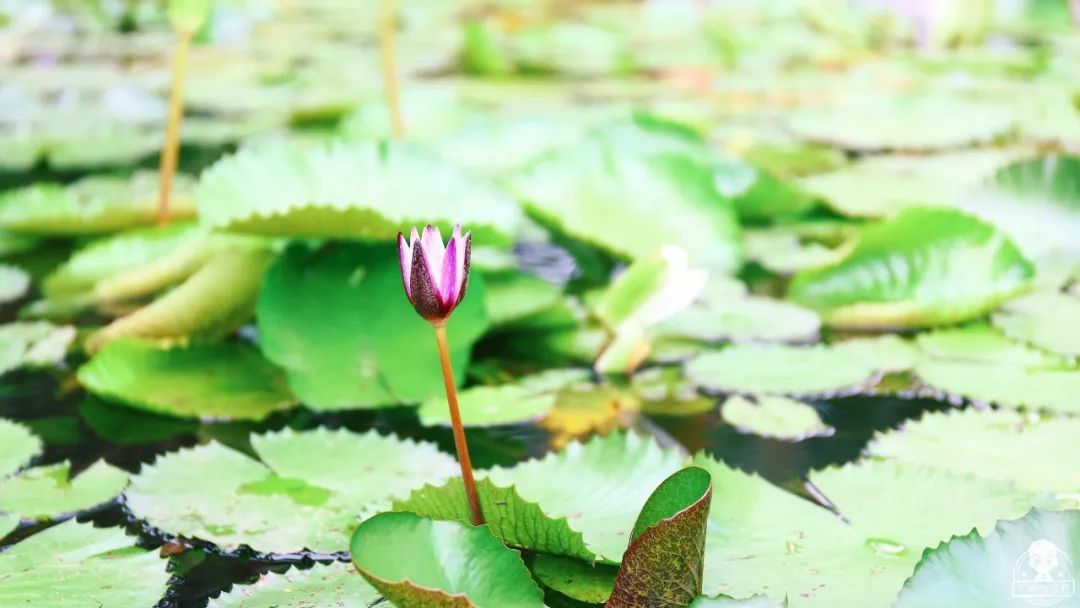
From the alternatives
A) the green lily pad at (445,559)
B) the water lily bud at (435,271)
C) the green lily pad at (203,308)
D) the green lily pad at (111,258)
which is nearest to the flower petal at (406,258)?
the water lily bud at (435,271)

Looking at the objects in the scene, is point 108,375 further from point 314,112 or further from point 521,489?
point 314,112

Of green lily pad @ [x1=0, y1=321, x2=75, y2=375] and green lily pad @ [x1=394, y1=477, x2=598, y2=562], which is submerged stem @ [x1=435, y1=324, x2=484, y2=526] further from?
green lily pad @ [x1=0, y1=321, x2=75, y2=375]

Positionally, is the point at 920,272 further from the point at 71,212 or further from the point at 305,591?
the point at 71,212

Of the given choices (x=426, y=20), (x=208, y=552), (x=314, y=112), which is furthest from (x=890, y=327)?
(x=426, y=20)

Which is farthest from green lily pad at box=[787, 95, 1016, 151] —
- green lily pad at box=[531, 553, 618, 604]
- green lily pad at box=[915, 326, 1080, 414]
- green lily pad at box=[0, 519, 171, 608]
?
green lily pad at box=[0, 519, 171, 608]

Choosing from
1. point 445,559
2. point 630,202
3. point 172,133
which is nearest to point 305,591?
point 445,559

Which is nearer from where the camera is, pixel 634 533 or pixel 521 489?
pixel 634 533
